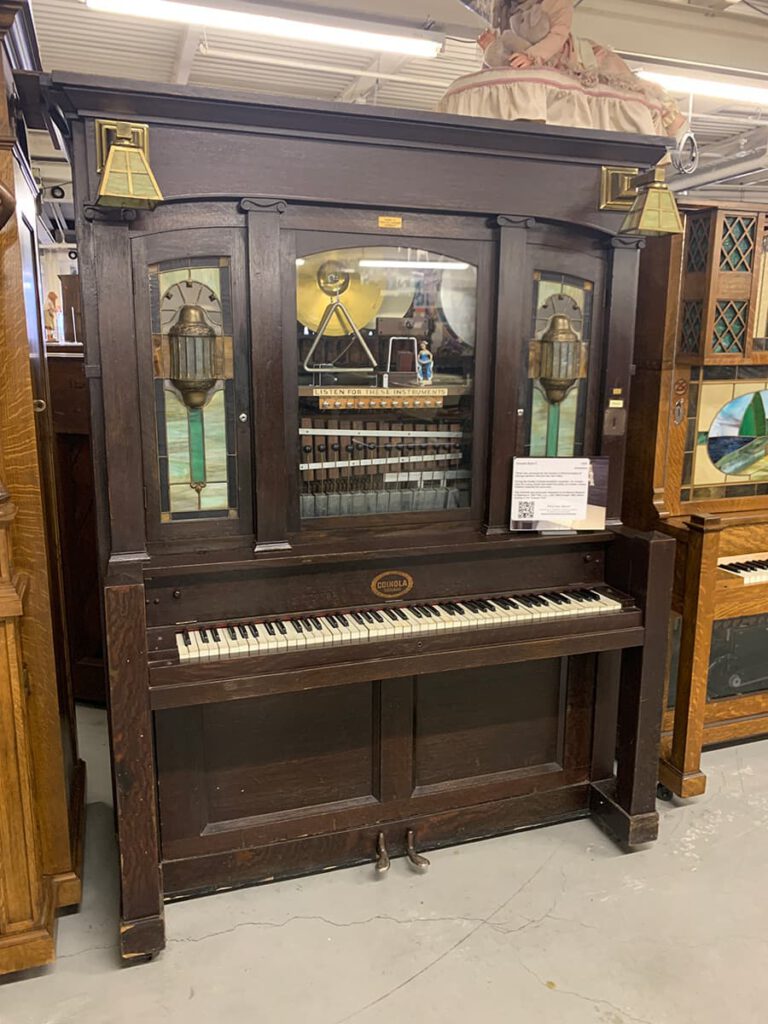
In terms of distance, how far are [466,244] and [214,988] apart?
7.35 ft

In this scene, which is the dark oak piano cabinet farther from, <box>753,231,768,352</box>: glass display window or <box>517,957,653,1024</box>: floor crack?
<box>753,231,768,352</box>: glass display window

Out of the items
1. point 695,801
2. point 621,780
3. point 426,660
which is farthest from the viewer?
point 695,801

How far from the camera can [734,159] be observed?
7613 millimetres

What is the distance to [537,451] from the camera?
2590mm

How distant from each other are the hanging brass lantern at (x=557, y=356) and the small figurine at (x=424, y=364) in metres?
0.33

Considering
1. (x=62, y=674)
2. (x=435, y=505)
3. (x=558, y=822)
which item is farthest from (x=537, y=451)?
(x=62, y=674)

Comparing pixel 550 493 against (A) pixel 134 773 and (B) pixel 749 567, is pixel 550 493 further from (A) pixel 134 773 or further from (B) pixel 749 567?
(A) pixel 134 773

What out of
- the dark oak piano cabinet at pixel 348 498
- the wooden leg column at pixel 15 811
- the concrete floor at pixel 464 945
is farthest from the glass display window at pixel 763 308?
the wooden leg column at pixel 15 811

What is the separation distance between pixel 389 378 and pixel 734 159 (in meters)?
6.93

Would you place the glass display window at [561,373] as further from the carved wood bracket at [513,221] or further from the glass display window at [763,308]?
the glass display window at [763,308]

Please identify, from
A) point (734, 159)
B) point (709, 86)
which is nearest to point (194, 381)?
point (709, 86)

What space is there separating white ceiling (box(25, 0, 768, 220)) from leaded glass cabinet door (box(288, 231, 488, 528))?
2.28m

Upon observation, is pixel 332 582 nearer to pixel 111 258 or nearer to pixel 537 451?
pixel 537 451

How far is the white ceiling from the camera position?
4.06 m
